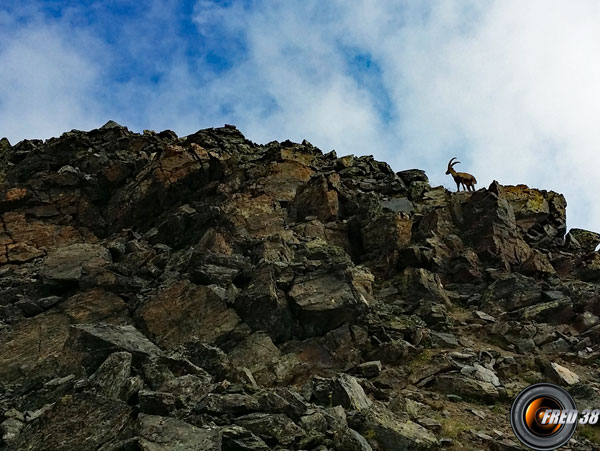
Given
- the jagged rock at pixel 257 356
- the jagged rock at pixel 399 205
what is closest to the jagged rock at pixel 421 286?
the jagged rock at pixel 399 205

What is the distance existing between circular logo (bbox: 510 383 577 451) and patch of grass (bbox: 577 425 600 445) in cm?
81

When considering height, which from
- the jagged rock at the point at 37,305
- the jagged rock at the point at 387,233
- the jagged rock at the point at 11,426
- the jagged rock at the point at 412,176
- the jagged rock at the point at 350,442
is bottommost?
the jagged rock at the point at 11,426

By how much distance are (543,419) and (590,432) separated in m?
1.84

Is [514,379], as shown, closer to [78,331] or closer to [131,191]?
[78,331]

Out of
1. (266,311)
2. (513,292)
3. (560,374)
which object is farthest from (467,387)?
(513,292)

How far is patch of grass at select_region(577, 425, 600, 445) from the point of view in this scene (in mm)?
12768

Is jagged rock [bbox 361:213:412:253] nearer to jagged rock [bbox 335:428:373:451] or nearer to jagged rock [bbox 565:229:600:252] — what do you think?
jagged rock [bbox 565:229:600:252]

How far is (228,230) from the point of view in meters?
28.7

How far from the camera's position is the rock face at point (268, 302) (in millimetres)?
12188

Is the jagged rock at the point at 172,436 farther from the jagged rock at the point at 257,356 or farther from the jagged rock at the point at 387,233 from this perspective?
the jagged rock at the point at 387,233

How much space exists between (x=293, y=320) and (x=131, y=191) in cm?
2026

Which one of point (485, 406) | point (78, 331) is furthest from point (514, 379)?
point (78, 331)

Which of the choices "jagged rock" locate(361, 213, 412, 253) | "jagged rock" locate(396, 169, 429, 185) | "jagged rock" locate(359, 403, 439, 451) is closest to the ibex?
"jagged rock" locate(396, 169, 429, 185)

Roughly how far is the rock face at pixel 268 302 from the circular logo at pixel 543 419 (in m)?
0.74
